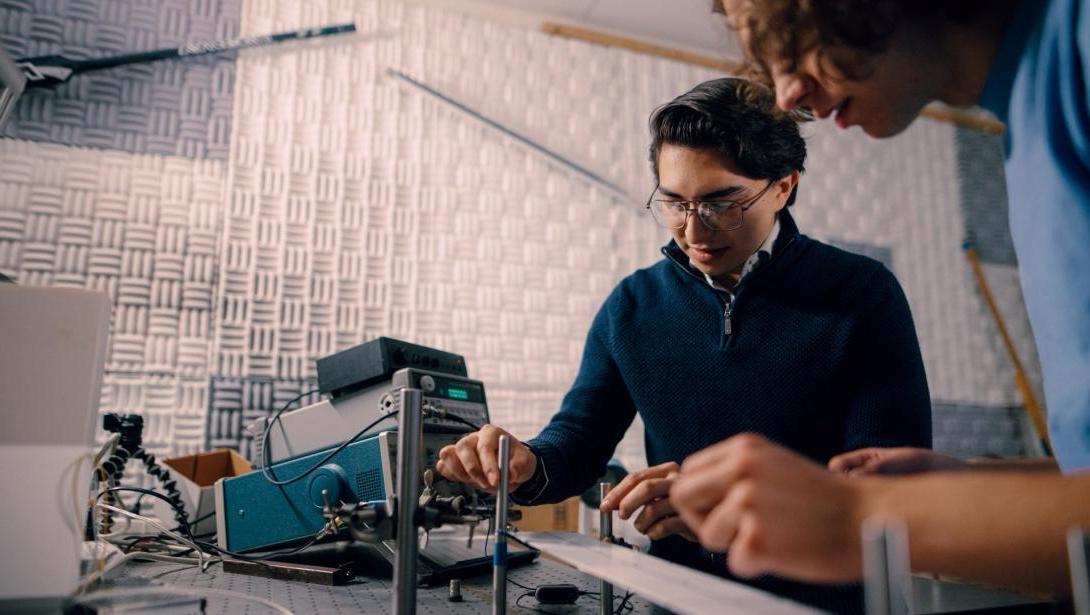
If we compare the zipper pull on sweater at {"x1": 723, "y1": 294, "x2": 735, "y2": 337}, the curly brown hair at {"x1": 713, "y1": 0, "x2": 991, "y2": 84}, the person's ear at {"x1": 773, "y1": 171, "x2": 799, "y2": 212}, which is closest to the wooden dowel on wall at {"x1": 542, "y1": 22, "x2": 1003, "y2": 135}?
the person's ear at {"x1": 773, "y1": 171, "x2": 799, "y2": 212}

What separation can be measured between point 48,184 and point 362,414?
6.99ft

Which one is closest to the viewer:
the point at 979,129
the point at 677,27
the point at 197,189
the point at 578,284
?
the point at 197,189

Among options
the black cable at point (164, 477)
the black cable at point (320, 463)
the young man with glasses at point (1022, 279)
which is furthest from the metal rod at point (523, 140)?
the young man with glasses at point (1022, 279)

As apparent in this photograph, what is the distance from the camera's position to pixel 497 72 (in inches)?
143

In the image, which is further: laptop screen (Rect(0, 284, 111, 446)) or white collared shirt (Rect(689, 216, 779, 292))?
white collared shirt (Rect(689, 216, 779, 292))

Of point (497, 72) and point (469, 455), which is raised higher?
point (497, 72)

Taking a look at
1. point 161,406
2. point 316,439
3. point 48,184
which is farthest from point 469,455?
point 48,184

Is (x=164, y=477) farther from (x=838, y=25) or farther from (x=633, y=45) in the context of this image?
(x=633, y=45)

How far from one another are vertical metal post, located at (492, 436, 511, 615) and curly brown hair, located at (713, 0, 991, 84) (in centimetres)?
67

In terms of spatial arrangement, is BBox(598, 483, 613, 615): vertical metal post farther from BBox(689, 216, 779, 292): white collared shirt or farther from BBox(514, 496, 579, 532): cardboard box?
BBox(514, 496, 579, 532): cardboard box

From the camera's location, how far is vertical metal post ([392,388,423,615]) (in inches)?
35.0

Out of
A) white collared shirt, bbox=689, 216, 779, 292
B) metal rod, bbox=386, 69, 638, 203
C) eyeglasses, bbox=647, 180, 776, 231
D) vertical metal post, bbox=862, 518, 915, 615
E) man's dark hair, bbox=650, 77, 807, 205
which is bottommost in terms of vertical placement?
vertical metal post, bbox=862, 518, 915, 615

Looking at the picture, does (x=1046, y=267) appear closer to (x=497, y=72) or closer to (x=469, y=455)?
(x=469, y=455)

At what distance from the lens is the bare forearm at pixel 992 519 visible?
0.55 m
